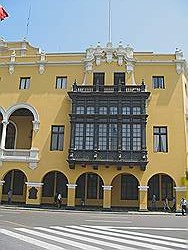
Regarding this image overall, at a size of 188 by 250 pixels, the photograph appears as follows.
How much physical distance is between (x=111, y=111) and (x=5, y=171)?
460 inches

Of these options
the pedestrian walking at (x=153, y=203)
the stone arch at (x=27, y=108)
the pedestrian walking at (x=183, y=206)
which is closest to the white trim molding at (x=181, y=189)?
the pedestrian walking at (x=183, y=206)

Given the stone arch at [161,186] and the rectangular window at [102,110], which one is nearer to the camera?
the rectangular window at [102,110]

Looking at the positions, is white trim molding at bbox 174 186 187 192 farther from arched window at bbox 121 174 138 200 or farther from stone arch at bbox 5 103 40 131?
stone arch at bbox 5 103 40 131

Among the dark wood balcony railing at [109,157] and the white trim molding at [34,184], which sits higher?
the dark wood balcony railing at [109,157]

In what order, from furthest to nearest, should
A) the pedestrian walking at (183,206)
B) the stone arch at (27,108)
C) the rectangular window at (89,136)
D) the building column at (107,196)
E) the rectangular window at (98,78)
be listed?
the rectangular window at (98,78) < the stone arch at (27,108) < the rectangular window at (89,136) < the building column at (107,196) < the pedestrian walking at (183,206)

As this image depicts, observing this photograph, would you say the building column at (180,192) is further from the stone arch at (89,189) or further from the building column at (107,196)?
the stone arch at (89,189)

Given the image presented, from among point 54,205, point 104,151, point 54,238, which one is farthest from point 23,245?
point 54,205

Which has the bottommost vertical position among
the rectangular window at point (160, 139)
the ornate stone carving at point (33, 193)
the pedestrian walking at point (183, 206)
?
the pedestrian walking at point (183, 206)

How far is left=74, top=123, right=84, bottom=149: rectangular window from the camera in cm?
2961

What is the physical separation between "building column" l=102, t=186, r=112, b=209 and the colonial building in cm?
6

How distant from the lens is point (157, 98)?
3061 cm

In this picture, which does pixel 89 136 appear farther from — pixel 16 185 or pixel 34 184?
pixel 16 185

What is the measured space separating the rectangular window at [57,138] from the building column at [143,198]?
8.62 metres

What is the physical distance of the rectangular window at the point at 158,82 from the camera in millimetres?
31141
